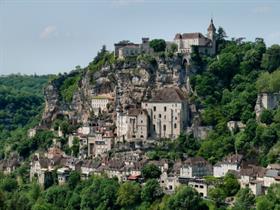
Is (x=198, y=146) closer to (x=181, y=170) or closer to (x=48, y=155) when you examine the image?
(x=181, y=170)

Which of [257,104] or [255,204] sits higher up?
[257,104]

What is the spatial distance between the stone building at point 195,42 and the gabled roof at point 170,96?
6.63 m

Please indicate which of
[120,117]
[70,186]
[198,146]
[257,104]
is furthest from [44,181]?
[257,104]

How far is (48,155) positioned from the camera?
63.3 m

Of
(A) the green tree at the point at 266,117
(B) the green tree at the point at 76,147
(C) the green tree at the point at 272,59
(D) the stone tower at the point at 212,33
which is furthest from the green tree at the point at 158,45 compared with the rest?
(A) the green tree at the point at 266,117

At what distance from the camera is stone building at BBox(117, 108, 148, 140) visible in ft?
194

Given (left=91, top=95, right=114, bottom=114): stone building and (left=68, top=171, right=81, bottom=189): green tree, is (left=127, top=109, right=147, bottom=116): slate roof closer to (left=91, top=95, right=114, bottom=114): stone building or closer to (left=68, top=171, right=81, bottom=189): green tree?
(left=91, top=95, right=114, bottom=114): stone building

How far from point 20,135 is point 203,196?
98.4 feet

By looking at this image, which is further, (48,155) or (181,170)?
(48,155)

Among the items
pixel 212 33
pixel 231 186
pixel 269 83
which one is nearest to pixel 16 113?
pixel 212 33

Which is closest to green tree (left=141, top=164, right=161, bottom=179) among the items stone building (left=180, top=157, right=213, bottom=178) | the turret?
stone building (left=180, top=157, right=213, bottom=178)

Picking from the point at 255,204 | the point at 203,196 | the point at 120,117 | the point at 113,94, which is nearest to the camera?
the point at 255,204

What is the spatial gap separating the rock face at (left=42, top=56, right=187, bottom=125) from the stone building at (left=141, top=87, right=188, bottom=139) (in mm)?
2023

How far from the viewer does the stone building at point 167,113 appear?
58781 mm
